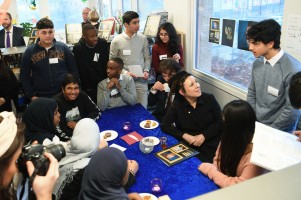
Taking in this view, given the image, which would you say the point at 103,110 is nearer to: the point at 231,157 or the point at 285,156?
the point at 231,157

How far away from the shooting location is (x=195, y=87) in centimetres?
246

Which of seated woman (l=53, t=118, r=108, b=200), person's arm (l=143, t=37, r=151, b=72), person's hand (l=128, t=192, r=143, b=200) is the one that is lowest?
person's hand (l=128, t=192, r=143, b=200)

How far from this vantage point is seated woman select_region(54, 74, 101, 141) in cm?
264

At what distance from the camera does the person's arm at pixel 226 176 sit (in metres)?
1.51

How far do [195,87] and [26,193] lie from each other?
164 cm

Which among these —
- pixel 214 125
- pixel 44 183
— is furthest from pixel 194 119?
pixel 44 183

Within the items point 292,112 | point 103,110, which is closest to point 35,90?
point 103,110

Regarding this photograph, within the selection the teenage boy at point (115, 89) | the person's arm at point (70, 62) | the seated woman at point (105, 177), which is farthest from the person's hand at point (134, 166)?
the person's arm at point (70, 62)

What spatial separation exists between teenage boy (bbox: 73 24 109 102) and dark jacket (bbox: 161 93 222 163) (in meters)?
1.33

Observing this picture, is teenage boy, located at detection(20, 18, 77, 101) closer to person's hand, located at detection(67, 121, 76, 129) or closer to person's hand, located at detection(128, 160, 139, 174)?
person's hand, located at detection(67, 121, 76, 129)

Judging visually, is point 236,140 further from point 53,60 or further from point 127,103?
point 53,60

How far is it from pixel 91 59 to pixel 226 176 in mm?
2343

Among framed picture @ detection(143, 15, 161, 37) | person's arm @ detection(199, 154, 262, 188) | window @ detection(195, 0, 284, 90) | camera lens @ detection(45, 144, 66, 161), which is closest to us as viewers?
camera lens @ detection(45, 144, 66, 161)

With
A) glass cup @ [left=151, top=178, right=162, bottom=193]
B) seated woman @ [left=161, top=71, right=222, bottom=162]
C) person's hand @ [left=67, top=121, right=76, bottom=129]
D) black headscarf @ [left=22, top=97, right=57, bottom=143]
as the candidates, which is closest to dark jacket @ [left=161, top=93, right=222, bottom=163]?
seated woman @ [left=161, top=71, right=222, bottom=162]
